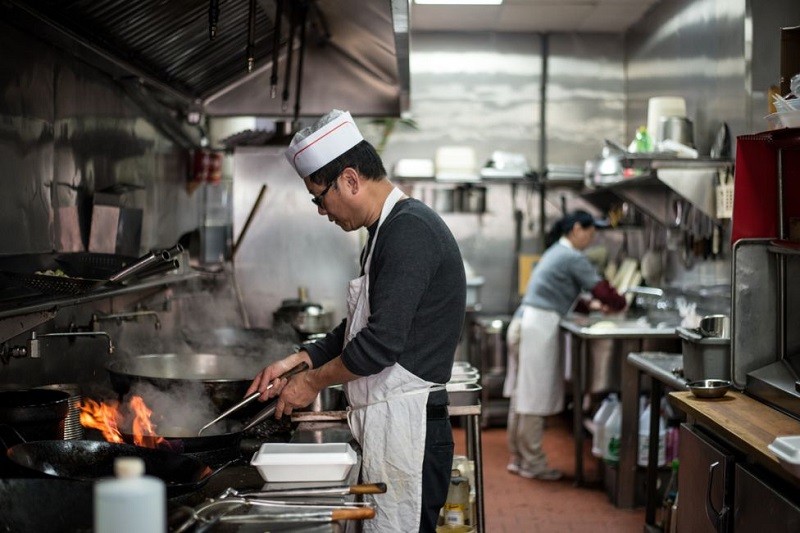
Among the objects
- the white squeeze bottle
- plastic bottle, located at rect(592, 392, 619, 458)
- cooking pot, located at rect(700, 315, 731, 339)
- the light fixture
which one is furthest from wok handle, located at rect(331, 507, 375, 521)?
the light fixture

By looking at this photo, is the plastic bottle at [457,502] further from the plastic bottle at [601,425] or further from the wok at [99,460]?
the plastic bottle at [601,425]

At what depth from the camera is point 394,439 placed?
8.35 ft

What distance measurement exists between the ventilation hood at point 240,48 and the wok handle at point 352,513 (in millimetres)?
1990

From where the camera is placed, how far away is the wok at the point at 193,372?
2.67 metres

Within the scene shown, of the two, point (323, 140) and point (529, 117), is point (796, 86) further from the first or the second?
point (529, 117)

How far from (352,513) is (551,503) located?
3.69 metres

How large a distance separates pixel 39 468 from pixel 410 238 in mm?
1139

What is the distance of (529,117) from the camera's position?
7863mm

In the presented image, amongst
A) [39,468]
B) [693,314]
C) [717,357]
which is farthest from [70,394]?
[693,314]

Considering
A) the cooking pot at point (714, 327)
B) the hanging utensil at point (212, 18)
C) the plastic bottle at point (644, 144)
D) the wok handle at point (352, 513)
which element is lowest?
the wok handle at point (352, 513)

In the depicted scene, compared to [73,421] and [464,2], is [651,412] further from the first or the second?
[464,2]

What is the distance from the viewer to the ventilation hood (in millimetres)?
3291

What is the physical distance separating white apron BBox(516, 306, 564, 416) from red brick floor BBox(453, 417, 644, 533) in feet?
1.63

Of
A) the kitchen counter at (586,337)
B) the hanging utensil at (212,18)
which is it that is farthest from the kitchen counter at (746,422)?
the hanging utensil at (212,18)
